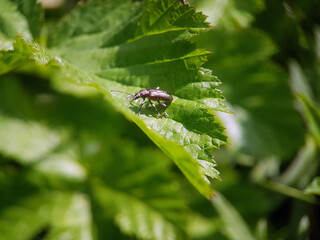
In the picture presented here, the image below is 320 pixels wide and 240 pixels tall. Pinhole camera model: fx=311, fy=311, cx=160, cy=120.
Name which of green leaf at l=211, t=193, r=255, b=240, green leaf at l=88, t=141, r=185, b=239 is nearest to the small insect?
green leaf at l=88, t=141, r=185, b=239

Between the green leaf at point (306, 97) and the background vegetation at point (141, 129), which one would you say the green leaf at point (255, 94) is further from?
the green leaf at point (306, 97)

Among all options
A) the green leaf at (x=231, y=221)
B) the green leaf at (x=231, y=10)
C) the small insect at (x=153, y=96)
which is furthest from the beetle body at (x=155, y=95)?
the green leaf at (x=231, y=10)

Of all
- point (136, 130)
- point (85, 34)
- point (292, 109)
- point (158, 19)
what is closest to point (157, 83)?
point (158, 19)

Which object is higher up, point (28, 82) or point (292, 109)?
point (28, 82)

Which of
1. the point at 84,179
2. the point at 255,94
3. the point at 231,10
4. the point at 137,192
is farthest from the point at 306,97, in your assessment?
the point at 84,179

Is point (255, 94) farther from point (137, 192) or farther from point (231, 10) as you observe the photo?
point (137, 192)

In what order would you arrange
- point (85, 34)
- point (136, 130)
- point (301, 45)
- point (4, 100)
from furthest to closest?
point (301, 45), point (136, 130), point (4, 100), point (85, 34)

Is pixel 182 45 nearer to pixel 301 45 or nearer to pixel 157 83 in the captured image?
pixel 157 83

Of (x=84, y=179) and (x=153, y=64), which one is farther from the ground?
(x=153, y=64)
